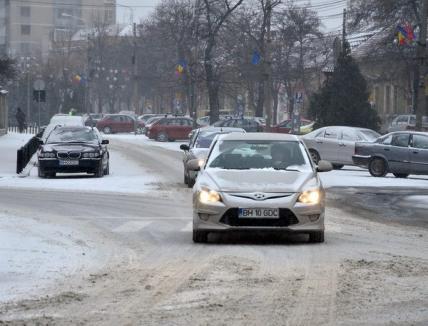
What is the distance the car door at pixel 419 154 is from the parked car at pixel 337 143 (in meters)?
3.88

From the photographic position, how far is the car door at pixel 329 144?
36.3 m

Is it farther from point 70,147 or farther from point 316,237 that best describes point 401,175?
point 316,237

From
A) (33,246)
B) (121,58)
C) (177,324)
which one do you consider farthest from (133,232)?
(121,58)

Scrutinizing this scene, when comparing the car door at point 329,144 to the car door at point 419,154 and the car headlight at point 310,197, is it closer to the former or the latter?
the car door at point 419,154

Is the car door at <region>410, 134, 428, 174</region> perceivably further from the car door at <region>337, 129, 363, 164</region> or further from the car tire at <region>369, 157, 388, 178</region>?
the car door at <region>337, 129, 363, 164</region>

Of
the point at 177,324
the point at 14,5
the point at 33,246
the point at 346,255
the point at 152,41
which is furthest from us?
the point at 14,5

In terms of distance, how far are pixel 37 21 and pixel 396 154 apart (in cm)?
15394

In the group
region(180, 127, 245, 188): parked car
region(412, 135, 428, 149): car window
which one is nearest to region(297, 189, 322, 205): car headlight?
region(180, 127, 245, 188): parked car

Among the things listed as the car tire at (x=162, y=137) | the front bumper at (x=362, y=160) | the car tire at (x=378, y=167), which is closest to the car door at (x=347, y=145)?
the front bumper at (x=362, y=160)

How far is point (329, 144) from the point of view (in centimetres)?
3647

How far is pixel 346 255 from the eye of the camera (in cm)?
1277

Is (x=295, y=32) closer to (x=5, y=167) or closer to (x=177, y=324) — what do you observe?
(x=5, y=167)

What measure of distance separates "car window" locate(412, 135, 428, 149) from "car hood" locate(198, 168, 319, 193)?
58.2 ft

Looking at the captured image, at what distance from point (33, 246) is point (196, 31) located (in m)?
54.7
